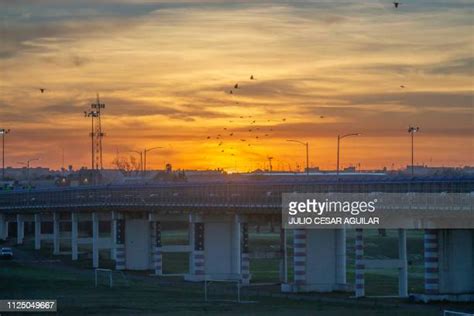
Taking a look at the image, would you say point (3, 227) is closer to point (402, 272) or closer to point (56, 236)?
point (56, 236)

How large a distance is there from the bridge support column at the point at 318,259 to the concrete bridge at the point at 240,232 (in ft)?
0.26

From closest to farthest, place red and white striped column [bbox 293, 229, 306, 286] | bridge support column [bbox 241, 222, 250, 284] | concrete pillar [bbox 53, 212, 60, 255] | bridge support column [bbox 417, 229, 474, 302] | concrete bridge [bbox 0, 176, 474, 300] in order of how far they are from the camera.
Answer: bridge support column [bbox 417, 229, 474, 302] → concrete bridge [bbox 0, 176, 474, 300] → red and white striped column [bbox 293, 229, 306, 286] → bridge support column [bbox 241, 222, 250, 284] → concrete pillar [bbox 53, 212, 60, 255]

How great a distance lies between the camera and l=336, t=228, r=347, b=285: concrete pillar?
9694 cm

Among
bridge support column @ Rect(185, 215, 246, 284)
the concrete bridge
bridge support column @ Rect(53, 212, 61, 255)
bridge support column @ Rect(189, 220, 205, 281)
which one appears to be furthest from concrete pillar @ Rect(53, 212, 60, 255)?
bridge support column @ Rect(185, 215, 246, 284)

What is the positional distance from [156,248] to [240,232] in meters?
12.4

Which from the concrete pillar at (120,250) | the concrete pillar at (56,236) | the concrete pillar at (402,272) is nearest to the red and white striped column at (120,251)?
the concrete pillar at (120,250)

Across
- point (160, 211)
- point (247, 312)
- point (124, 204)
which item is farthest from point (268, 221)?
point (247, 312)

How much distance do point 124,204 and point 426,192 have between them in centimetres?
5771

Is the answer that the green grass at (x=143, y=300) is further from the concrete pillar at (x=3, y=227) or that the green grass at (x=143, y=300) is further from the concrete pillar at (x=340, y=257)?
the concrete pillar at (x=3, y=227)

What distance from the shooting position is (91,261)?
476 feet

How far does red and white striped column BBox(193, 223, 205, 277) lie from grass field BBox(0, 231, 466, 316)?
2.36m

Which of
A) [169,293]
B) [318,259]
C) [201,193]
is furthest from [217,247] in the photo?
[169,293]

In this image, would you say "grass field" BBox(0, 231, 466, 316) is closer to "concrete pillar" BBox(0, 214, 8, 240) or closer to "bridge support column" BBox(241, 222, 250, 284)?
"bridge support column" BBox(241, 222, 250, 284)

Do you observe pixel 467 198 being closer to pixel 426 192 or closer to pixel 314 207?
pixel 426 192
